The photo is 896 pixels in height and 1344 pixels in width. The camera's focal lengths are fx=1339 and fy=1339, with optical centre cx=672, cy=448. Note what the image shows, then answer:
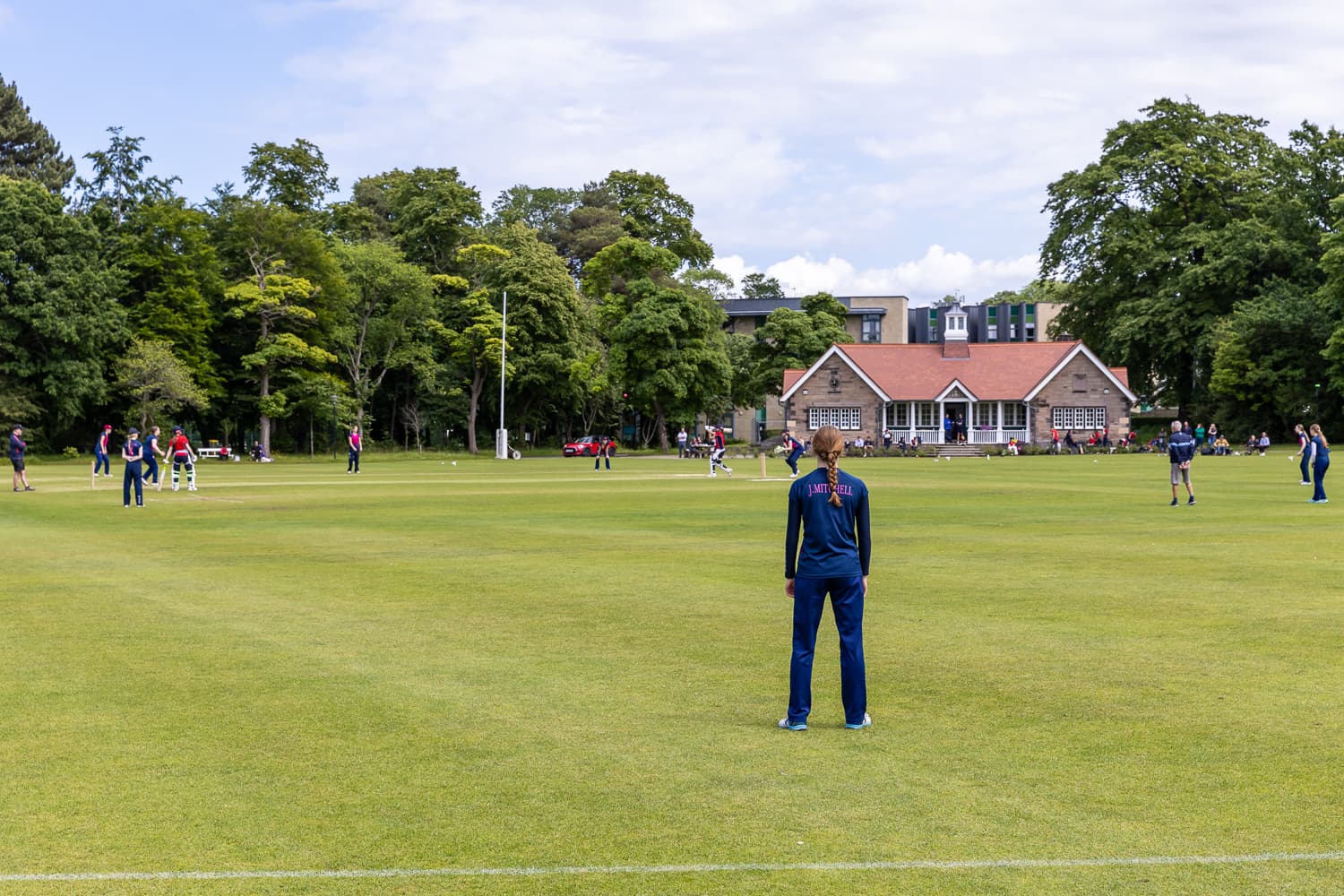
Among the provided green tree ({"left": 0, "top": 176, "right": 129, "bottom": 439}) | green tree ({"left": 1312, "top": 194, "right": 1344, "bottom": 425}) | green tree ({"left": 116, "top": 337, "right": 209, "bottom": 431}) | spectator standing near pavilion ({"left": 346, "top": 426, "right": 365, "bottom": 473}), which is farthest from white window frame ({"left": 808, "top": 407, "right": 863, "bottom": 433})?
green tree ({"left": 0, "top": 176, "right": 129, "bottom": 439})

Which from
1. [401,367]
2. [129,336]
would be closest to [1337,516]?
[129,336]

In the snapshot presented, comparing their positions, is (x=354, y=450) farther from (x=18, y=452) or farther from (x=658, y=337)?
(x=658, y=337)

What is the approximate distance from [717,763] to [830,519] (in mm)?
1796

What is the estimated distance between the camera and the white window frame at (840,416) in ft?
316

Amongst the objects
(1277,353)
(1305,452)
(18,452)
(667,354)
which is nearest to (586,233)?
(667,354)

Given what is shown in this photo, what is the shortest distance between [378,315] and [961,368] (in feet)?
137

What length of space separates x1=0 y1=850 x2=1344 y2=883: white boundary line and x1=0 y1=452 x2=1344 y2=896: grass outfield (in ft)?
0.08

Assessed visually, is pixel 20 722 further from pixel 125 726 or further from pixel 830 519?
pixel 830 519

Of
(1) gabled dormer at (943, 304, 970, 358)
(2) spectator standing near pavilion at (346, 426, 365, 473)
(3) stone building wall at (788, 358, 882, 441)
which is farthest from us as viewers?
(1) gabled dormer at (943, 304, 970, 358)

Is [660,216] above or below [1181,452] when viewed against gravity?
above

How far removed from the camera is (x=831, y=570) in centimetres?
877

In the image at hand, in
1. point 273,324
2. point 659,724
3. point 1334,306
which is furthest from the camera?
point 273,324

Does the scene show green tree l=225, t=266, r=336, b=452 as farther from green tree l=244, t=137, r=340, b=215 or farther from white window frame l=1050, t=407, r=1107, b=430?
white window frame l=1050, t=407, r=1107, b=430

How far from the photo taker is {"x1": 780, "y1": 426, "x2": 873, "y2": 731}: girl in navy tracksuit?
8.79 meters
